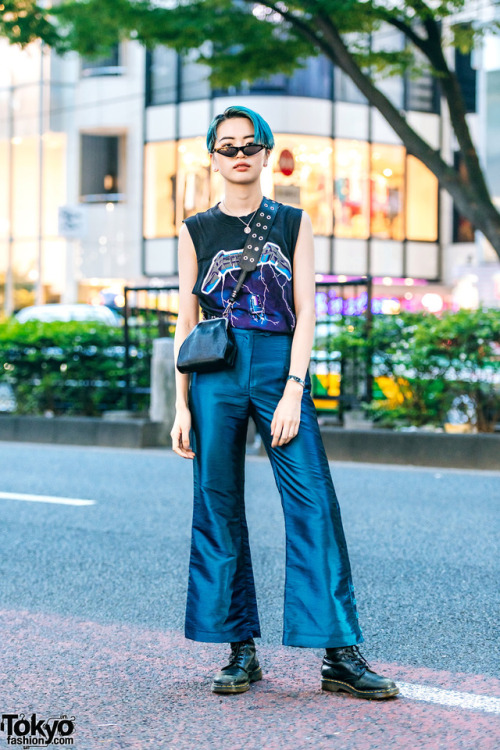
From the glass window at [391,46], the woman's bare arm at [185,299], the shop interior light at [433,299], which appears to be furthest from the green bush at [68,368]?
the shop interior light at [433,299]

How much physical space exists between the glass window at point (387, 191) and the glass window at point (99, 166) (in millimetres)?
8561

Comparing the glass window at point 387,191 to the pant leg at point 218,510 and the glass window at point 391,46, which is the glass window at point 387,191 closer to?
the glass window at point 391,46

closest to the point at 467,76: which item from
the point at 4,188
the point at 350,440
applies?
the point at 4,188

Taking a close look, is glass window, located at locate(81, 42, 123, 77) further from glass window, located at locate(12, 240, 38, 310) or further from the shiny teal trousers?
the shiny teal trousers

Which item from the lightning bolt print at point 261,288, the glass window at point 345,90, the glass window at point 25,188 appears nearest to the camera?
the lightning bolt print at point 261,288

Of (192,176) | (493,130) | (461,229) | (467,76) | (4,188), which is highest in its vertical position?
(467,76)

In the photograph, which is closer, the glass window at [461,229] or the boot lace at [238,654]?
the boot lace at [238,654]

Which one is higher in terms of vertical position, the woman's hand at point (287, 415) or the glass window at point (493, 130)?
the glass window at point (493, 130)

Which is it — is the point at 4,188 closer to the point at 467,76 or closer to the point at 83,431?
the point at 467,76

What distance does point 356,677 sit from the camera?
11.7 feet

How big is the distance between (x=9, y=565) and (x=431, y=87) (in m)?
29.2

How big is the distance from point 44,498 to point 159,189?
83.6 ft

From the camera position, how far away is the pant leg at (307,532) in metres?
3.52

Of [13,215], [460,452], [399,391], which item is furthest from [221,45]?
[13,215]
